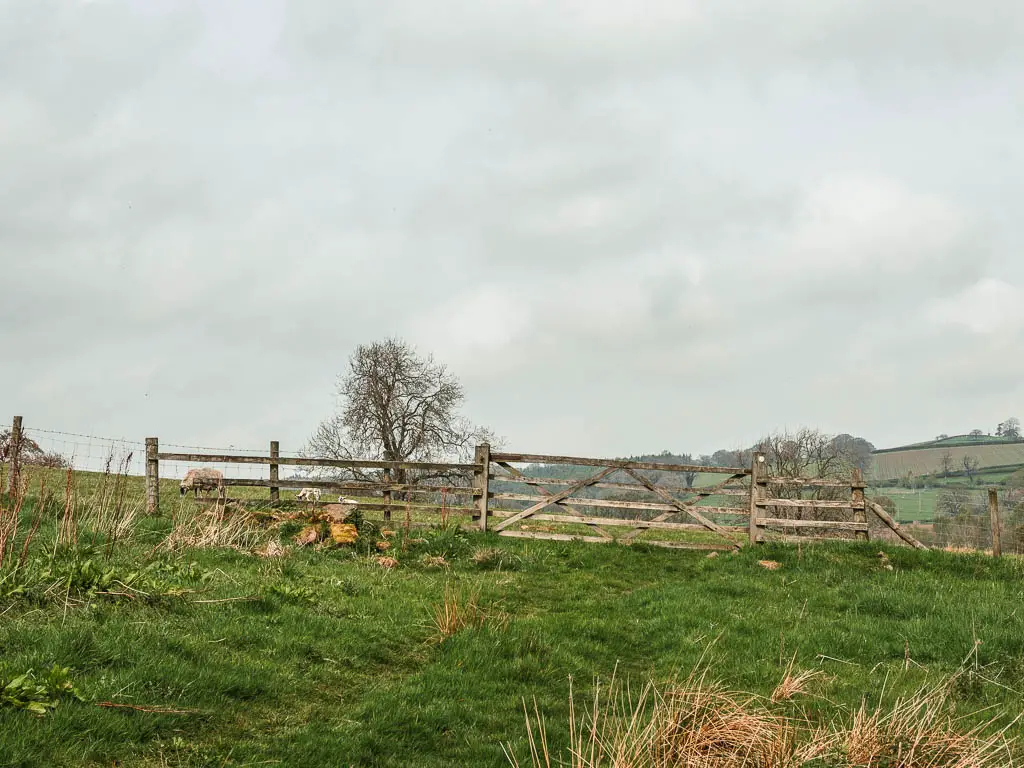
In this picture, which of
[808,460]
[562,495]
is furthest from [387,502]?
[808,460]

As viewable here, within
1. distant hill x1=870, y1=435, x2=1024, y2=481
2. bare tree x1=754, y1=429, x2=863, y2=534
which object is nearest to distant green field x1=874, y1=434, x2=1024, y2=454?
distant hill x1=870, y1=435, x2=1024, y2=481

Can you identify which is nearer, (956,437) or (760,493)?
(760,493)

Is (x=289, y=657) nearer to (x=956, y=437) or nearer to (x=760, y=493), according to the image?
(x=760, y=493)

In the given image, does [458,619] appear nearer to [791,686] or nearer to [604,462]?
[791,686]

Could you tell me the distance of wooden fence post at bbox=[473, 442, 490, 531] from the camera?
53.8 ft

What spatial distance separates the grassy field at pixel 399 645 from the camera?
5113mm

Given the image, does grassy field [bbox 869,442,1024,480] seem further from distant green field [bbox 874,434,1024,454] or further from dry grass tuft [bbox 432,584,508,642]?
dry grass tuft [bbox 432,584,508,642]

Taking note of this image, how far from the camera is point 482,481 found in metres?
16.5

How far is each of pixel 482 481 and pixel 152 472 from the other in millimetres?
7911

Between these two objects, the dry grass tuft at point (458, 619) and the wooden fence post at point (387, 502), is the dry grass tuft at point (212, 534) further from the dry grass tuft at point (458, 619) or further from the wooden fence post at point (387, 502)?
the dry grass tuft at point (458, 619)

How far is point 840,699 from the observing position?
632cm

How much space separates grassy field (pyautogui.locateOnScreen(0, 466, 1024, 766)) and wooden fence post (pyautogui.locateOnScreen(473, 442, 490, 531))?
3.62m

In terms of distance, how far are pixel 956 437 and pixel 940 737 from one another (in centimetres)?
14133

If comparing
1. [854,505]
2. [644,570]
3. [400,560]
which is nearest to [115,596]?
[400,560]
